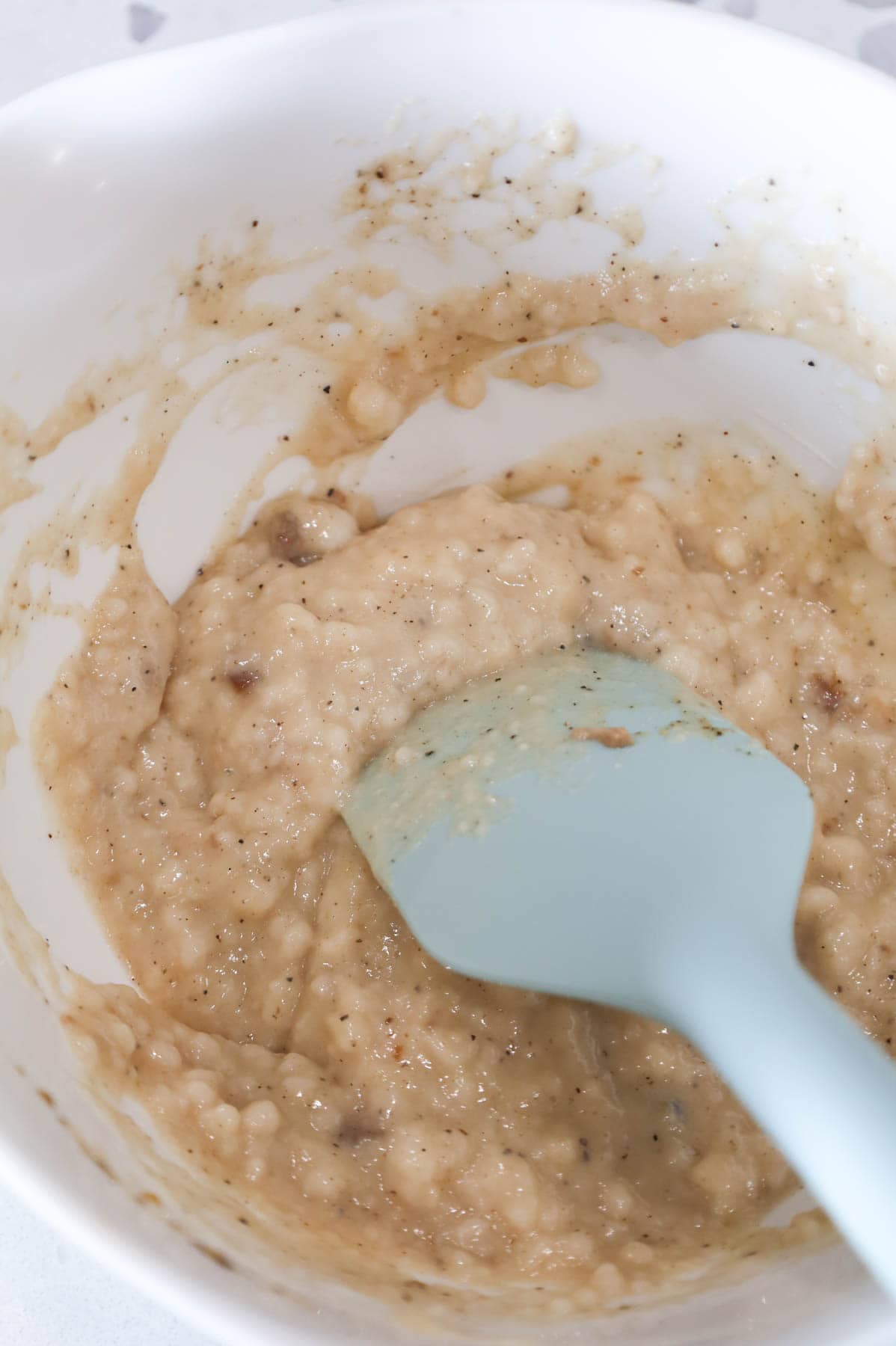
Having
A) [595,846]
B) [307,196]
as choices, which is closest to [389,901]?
[595,846]

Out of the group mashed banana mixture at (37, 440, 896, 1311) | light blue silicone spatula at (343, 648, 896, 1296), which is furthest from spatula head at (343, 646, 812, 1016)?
mashed banana mixture at (37, 440, 896, 1311)

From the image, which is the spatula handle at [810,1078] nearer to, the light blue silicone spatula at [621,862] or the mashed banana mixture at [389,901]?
the light blue silicone spatula at [621,862]

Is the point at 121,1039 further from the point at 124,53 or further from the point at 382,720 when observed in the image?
the point at 124,53

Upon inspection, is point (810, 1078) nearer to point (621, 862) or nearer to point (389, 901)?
point (621, 862)

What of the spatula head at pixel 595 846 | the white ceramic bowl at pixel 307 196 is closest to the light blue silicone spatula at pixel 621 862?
the spatula head at pixel 595 846

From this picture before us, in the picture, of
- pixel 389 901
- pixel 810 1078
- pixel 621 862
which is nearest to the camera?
pixel 810 1078

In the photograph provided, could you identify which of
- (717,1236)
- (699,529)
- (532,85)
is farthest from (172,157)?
(717,1236)
